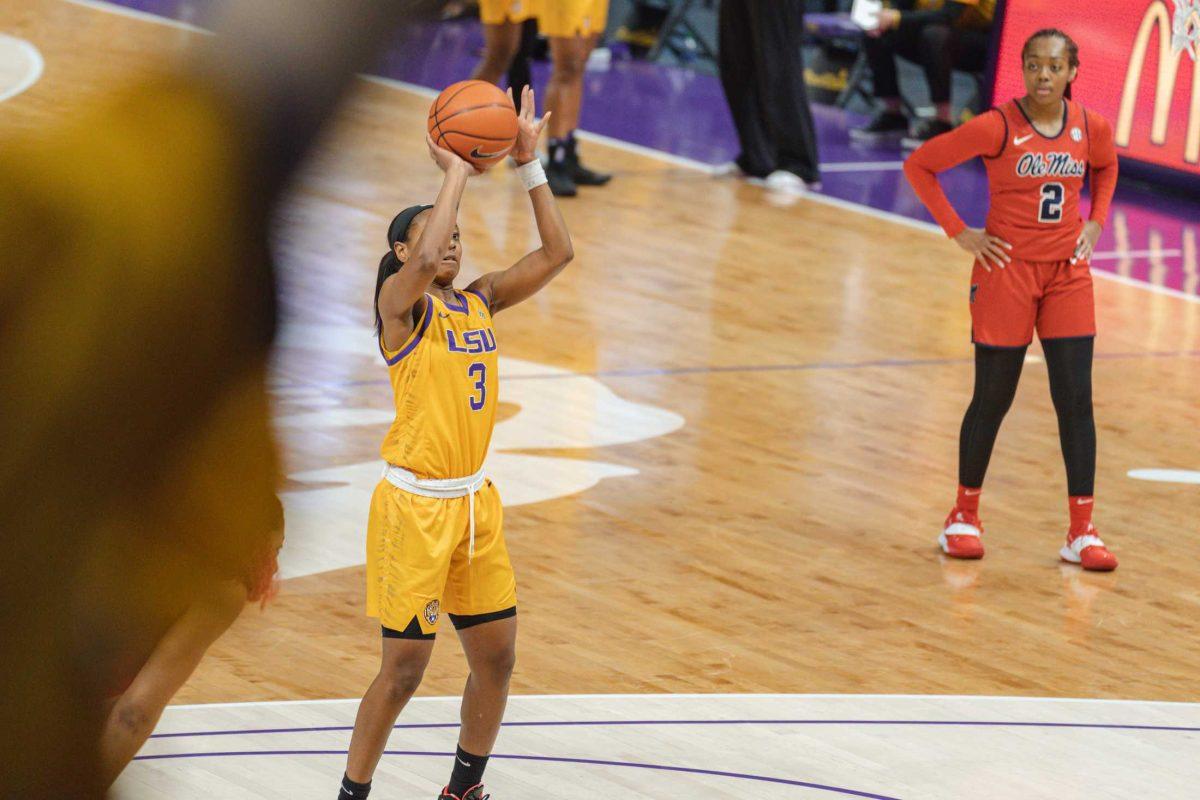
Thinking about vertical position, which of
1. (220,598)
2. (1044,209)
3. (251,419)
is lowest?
(1044,209)

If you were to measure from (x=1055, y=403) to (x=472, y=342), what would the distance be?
277 cm

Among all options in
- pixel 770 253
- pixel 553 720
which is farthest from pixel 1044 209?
pixel 770 253

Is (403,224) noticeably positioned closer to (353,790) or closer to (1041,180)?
(353,790)

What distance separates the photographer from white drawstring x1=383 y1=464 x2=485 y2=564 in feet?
12.0

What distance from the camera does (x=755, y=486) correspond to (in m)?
6.53

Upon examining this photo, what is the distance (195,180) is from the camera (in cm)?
65

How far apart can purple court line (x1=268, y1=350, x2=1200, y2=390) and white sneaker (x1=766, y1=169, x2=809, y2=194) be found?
3.69 meters

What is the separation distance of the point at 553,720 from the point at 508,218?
6.09 metres

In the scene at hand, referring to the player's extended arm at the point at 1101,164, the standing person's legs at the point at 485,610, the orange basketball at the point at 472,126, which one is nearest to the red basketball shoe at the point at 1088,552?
the player's extended arm at the point at 1101,164

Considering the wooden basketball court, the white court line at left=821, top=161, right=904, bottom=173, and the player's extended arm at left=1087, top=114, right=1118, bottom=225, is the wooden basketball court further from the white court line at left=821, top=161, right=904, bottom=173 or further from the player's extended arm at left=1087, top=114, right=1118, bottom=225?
the white court line at left=821, top=161, right=904, bottom=173

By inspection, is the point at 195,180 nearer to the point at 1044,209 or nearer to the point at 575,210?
the point at 1044,209

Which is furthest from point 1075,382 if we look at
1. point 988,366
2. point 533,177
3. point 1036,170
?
point 533,177

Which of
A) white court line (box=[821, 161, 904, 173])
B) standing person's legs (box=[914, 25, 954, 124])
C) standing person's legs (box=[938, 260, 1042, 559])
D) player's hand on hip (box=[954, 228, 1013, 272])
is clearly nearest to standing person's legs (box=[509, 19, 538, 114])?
white court line (box=[821, 161, 904, 173])

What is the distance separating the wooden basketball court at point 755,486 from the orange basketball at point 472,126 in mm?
214
